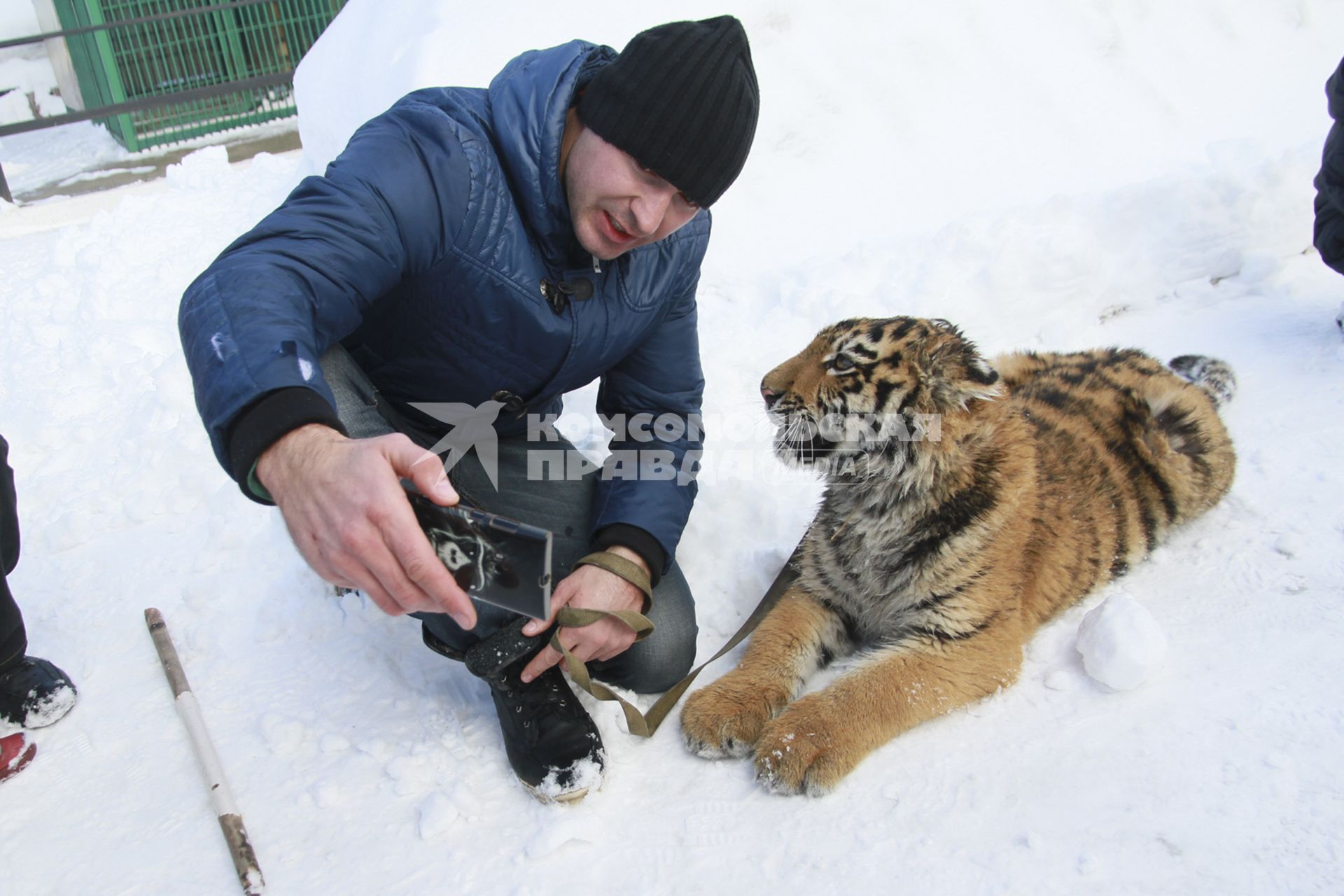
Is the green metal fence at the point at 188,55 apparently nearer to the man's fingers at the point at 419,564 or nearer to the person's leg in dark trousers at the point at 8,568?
the person's leg in dark trousers at the point at 8,568

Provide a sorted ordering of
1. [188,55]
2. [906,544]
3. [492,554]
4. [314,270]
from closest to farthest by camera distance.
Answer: [492,554], [314,270], [906,544], [188,55]

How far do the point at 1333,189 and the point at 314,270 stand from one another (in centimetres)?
448

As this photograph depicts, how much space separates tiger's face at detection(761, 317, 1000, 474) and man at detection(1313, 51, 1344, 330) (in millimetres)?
2738

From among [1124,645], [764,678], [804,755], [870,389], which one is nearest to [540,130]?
[870,389]

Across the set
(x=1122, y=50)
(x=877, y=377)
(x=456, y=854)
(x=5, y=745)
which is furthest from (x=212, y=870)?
(x=1122, y=50)

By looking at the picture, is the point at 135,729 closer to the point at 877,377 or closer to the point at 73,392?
the point at 877,377

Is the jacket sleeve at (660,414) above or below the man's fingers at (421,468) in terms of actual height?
below

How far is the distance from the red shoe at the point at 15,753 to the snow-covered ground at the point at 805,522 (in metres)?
0.04

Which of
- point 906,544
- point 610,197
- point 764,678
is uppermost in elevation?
point 610,197

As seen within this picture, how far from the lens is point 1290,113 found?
6090 mm

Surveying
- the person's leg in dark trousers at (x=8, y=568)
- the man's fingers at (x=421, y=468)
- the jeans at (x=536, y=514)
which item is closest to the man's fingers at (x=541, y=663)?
the jeans at (x=536, y=514)

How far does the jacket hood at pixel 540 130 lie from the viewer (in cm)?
227

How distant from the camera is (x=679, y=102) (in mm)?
2172

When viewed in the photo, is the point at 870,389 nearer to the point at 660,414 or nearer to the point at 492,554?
the point at 660,414
